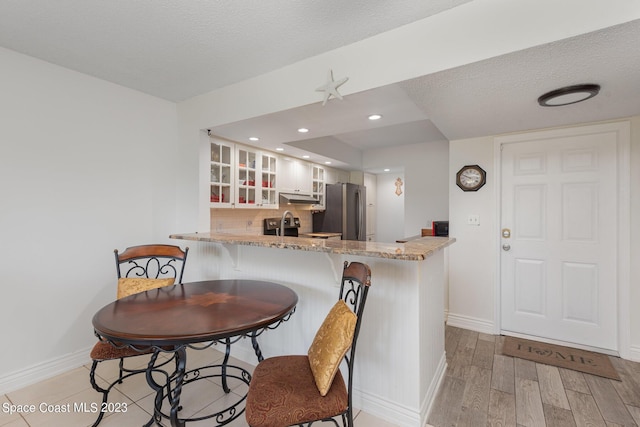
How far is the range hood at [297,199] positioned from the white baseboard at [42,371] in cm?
269

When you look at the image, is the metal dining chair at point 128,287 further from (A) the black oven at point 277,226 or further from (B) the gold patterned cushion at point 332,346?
(A) the black oven at point 277,226

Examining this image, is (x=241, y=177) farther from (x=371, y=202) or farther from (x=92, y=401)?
(x=371, y=202)

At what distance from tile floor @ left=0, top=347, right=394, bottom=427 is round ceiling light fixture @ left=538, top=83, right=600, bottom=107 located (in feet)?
7.76

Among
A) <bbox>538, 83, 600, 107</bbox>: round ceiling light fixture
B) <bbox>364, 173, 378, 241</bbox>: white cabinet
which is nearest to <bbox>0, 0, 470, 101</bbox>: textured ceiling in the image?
<bbox>538, 83, 600, 107</bbox>: round ceiling light fixture

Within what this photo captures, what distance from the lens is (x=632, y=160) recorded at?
2.47m

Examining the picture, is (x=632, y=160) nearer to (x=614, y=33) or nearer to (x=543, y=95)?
→ (x=543, y=95)

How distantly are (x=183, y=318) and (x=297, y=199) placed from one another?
10.2 ft

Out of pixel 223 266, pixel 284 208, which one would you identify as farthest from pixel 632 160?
pixel 284 208

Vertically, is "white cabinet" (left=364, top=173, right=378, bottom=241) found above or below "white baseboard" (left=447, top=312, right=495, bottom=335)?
above

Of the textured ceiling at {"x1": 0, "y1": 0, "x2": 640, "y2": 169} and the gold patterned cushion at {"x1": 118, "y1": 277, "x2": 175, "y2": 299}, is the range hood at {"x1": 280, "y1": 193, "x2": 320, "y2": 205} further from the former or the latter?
the gold patterned cushion at {"x1": 118, "y1": 277, "x2": 175, "y2": 299}

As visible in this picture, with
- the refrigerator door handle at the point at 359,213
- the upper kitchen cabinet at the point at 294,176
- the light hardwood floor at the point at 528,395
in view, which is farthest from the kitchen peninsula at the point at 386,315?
the refrigerator door handle at the point at 359,213

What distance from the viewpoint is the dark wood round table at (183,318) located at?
1.23 metres

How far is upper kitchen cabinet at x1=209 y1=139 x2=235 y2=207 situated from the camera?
3.32m

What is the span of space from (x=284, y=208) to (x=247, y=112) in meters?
2.24
